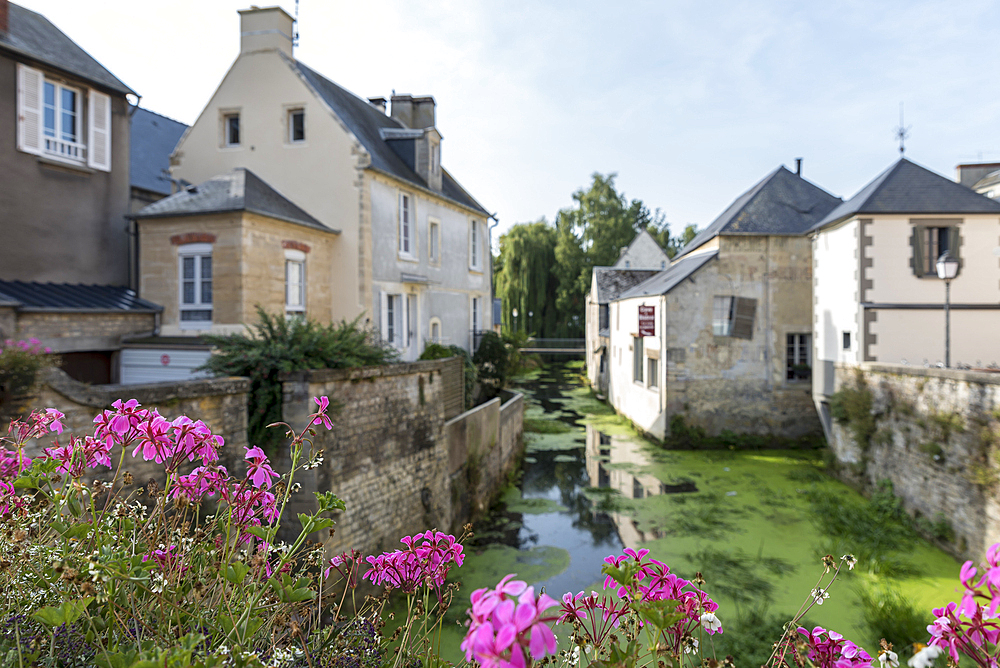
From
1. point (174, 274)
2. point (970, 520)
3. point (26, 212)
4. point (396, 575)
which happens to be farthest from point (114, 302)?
point (970, 520)

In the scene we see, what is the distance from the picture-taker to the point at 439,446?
11.7m

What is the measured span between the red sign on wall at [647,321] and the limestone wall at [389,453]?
879 cm

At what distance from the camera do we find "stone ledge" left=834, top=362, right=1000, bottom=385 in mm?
9594

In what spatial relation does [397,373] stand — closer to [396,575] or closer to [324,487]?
[324,487]

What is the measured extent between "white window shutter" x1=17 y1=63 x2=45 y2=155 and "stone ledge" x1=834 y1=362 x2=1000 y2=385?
17.1 m

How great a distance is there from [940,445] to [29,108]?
17.6m

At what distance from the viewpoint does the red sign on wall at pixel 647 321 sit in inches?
793

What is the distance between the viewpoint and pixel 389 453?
10047mm

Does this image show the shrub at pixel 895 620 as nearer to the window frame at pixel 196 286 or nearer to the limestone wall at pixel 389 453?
the limestone wall at pixel 389 453

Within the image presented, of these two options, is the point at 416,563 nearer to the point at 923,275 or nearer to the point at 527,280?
the point at 923,275

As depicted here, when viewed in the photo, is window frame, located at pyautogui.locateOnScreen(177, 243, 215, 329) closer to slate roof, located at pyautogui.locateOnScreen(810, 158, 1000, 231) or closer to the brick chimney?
the brick chimney

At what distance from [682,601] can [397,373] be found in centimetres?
889

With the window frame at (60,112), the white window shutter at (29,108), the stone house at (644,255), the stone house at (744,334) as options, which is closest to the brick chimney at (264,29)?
the window frame at (60,112)

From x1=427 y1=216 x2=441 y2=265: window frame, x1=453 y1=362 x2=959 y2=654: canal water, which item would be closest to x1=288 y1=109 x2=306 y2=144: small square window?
x1=427 y1=216 x2=441 y2=265: window frame
